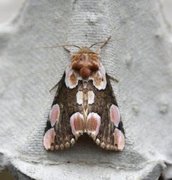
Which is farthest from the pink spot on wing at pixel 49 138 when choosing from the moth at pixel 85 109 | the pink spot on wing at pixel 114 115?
the pink spot on wing at pixel 114 115

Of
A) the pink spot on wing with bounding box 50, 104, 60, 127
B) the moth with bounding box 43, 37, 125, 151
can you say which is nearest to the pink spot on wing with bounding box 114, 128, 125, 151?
the moth with bounding box 43, 37, 125, 151

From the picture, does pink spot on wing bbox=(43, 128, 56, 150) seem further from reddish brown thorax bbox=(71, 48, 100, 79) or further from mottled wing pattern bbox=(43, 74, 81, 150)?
reddish brown thorax bbox=(71, 48, 100, 79)

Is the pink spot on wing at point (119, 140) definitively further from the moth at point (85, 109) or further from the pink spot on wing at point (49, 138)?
the pink spot on wing at point (49, 138)

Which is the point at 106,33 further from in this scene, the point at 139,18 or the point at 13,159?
the point at 13,159

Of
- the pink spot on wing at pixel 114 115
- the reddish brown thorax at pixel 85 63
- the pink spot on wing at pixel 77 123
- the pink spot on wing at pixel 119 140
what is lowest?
the pink spot on wing at pixel 119 140

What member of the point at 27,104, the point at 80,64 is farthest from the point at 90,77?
the point at 27,104

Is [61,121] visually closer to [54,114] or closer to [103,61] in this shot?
[54,114]

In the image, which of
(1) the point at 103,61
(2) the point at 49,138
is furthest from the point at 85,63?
(2) the point at 49,138
